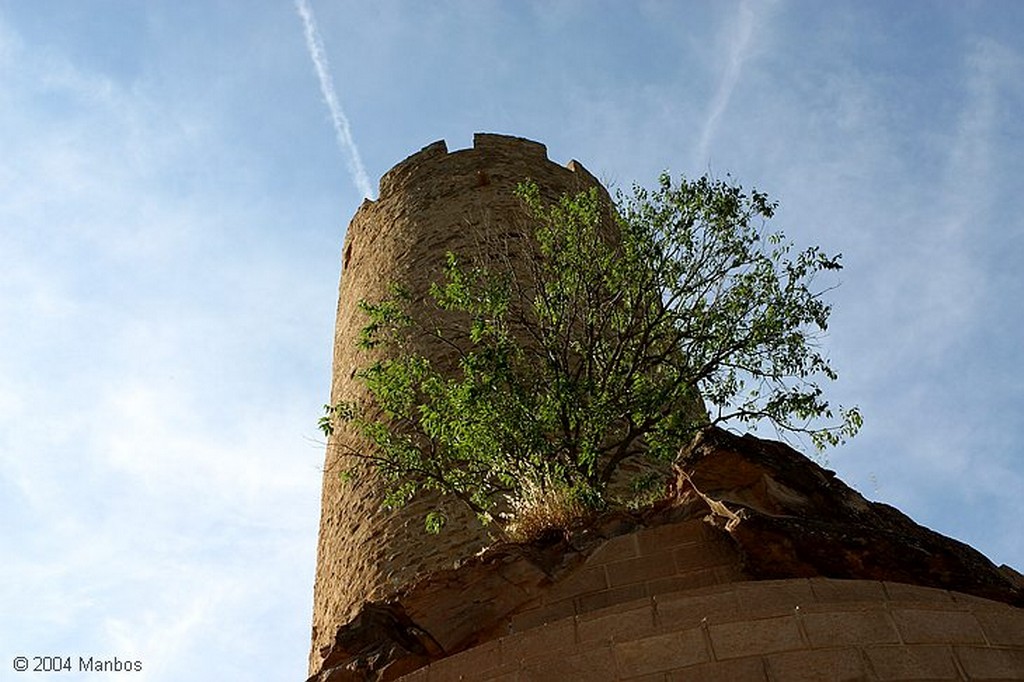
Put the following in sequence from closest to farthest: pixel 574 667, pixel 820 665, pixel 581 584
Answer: pixel 820 665 → pixel 574 667 → pixel 581 584

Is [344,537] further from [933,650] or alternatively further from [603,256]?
[933,650]

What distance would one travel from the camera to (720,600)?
13.1ft

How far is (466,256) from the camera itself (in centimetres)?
1021

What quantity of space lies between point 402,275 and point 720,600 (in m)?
6.95

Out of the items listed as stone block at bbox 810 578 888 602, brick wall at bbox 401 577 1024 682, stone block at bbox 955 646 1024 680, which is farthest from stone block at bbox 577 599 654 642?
stone block at bbox 955 646 1024 680

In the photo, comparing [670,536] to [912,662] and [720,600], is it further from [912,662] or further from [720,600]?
[912,662]

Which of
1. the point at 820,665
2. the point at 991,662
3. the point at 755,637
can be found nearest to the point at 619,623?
the point at 755,637

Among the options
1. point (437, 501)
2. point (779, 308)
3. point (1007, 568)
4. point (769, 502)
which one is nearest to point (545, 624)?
point (769, 502)

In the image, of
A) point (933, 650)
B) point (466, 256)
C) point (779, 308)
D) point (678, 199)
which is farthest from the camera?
point (466, 256)

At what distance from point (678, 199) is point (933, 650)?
497cm

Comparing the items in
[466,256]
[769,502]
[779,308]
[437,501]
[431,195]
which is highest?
[431,195]

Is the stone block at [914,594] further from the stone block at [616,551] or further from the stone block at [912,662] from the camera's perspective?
the stone block at [616,551]

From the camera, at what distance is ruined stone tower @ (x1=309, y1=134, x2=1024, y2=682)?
360 centimetres

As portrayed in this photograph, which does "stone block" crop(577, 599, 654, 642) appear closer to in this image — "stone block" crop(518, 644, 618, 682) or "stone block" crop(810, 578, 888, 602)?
"stone block" crop(518, 644, 618, 682)
